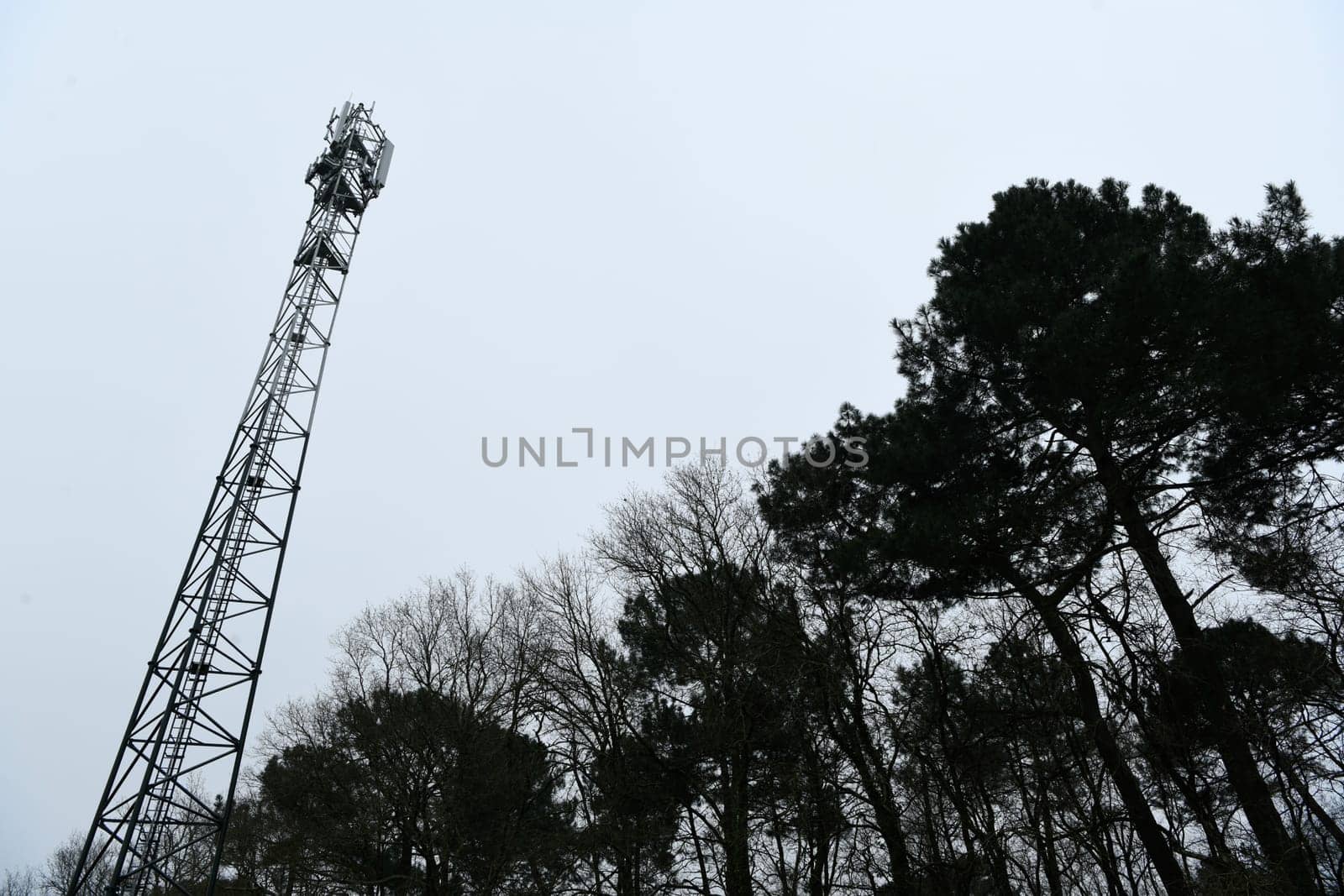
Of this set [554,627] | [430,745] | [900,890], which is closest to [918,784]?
[900,890]

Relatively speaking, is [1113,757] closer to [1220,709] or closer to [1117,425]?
[1220,709]

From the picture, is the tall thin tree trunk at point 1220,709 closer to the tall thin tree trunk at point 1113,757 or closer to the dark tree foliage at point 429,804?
the tall thin tree trunk at point 1113,757

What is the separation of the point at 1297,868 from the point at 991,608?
4.74m

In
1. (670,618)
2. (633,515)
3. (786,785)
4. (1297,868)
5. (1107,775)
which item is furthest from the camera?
(633,515)

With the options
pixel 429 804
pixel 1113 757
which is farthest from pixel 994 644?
pixel 429 804

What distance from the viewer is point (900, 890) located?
36.4 feet

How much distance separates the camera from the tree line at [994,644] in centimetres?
821

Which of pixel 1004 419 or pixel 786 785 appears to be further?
pixel 786 785

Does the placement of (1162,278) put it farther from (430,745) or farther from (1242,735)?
(430,745)

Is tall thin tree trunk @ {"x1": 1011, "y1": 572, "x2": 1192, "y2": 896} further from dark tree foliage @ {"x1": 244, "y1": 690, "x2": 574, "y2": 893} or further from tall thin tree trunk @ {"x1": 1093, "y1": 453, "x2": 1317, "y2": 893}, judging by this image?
dark tree foliage @ {"x1": 244, "y1": 690, "x2": 574, "y2": 893}

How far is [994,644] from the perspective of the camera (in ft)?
31.9

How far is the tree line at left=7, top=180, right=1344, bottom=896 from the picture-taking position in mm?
8211

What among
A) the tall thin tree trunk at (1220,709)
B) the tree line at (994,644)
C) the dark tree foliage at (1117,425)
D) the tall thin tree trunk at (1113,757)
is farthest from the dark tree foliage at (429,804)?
the tall thin tree trunk at (1220,709)

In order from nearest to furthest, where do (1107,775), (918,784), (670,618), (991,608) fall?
1. (1107,775)
2. (918,784)
3. (991,608)
4. (670,618)
